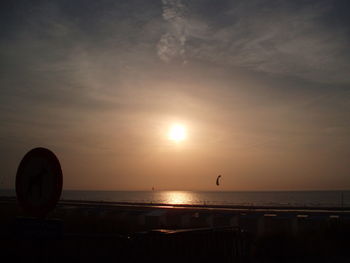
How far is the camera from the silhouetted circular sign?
722 cm

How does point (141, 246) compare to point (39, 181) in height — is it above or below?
below

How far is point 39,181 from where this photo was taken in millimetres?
7332

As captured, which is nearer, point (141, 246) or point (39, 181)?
point (39, 181)

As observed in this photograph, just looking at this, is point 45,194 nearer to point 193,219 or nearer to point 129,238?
point 129,238

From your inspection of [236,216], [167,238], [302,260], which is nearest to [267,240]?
[302,260]

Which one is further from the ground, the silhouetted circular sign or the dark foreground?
the silhouetted circular sign

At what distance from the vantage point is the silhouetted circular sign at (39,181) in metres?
7.22

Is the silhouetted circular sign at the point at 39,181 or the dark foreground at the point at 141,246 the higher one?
the silhouetted circular sign at the point at 39,181

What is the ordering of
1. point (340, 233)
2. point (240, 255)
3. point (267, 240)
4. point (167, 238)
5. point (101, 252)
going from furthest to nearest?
point (340, 233)
point (267, 240)
point (240, 255)
point (167, 238)
point (101, 252)

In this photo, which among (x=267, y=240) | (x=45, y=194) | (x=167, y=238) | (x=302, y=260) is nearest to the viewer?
(x=45, y=194)

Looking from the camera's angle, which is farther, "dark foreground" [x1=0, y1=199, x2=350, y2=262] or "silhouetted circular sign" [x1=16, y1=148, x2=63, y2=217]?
"dark foreground" [x1=0, y1=199, x2=350, y2=262]

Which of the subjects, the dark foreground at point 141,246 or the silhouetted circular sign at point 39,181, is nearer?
the silhouetted circular sign at point 39,181

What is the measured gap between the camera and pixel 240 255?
441 inches

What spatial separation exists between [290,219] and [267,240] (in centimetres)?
1057
